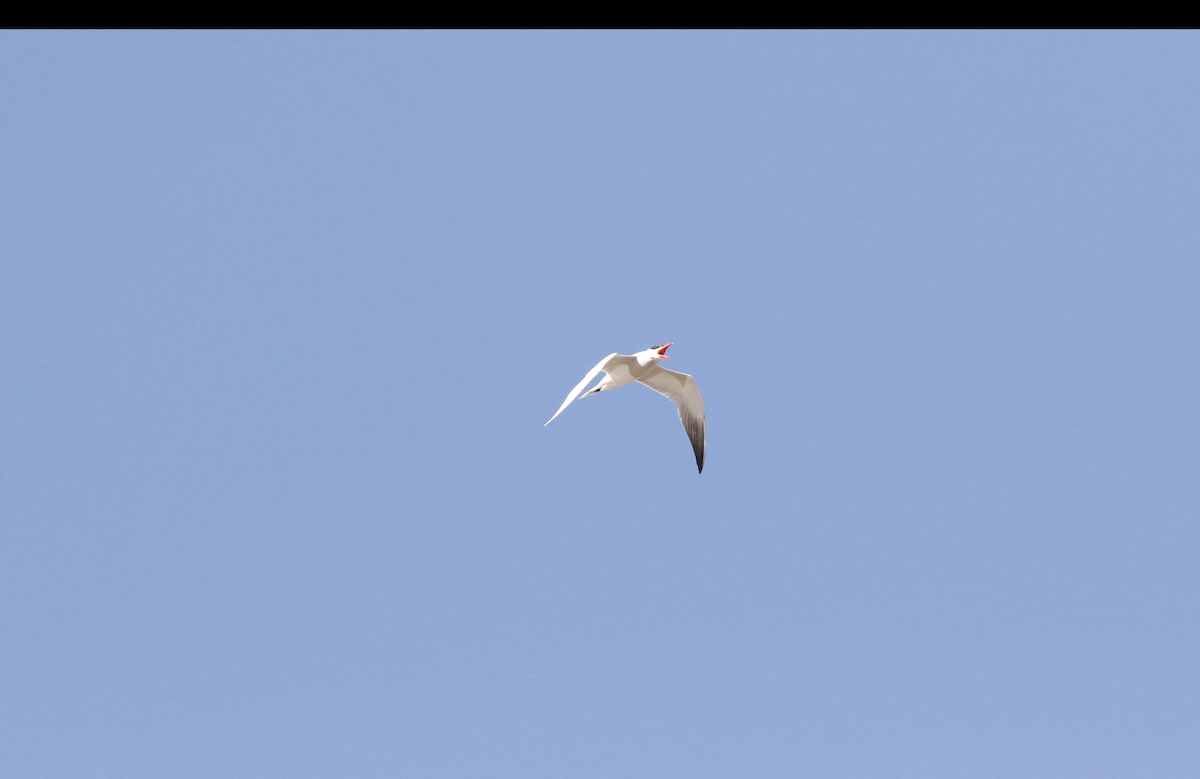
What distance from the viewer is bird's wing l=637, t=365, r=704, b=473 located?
59.1 feet

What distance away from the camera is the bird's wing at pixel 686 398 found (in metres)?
18.0

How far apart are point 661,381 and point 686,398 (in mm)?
731

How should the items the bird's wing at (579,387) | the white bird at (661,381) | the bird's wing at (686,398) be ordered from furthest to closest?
the bird's wing at (686,398)
the white bird at (661,381)
the bird's wing at (579,387)

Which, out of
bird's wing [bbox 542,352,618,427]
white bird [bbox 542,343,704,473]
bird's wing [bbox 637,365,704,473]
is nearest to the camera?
bird's wing [bbox 542,352,618,427]

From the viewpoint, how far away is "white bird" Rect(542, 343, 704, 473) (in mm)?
16688

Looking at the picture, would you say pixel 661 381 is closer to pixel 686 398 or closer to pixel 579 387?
pixel 686 398

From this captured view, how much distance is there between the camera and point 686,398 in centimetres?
1848

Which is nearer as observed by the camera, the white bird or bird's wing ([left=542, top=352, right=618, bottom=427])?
bird's wing ([left=542, top=352, right=618, bottom=427])

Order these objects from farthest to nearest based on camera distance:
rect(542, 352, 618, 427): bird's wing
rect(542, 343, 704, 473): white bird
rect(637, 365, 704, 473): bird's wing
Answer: rect(637, 365, 704, 473): bird's wing, rect(542, 343, 704, 473): white bird, rect(542, 352, 618, 427): bird's wing

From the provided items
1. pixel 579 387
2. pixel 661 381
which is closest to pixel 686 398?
pixel 661 381

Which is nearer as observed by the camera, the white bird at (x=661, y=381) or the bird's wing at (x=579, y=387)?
the bird's wing at (x=579, y=387)
